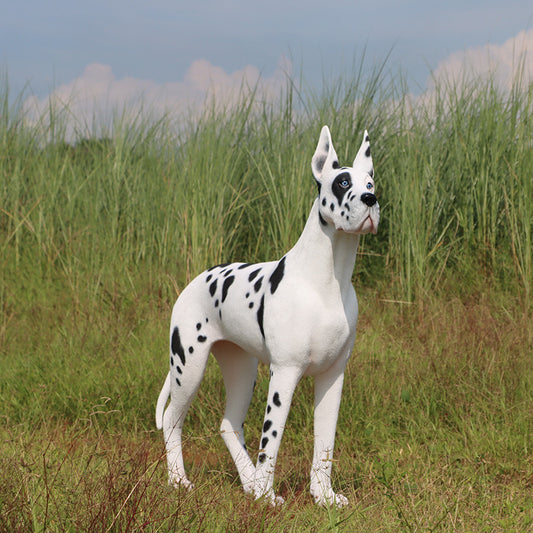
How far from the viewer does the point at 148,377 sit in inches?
185

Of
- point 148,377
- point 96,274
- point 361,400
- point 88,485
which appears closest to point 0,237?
point 96,274

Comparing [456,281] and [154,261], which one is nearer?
[456,281]

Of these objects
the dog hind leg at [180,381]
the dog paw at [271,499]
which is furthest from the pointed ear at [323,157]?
the dog paw at [271,499]

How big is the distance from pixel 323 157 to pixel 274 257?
3310 millimetres

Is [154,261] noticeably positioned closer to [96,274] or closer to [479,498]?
[96,274]

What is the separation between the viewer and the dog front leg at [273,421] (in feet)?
9.80

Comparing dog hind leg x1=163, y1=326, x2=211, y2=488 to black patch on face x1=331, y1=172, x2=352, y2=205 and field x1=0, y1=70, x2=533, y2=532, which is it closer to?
field x1=0, y1=70, x2=533, y2=532

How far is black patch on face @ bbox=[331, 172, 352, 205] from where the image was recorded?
9.30 feet

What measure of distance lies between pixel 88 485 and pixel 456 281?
4.56 m

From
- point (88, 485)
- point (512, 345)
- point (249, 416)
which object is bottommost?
point (249, 416)

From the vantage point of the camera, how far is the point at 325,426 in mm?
3166

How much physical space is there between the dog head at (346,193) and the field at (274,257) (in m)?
1.21

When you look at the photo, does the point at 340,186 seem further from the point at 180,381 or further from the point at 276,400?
the point at 180,381

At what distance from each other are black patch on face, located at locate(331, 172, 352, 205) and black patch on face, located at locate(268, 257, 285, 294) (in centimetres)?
45
